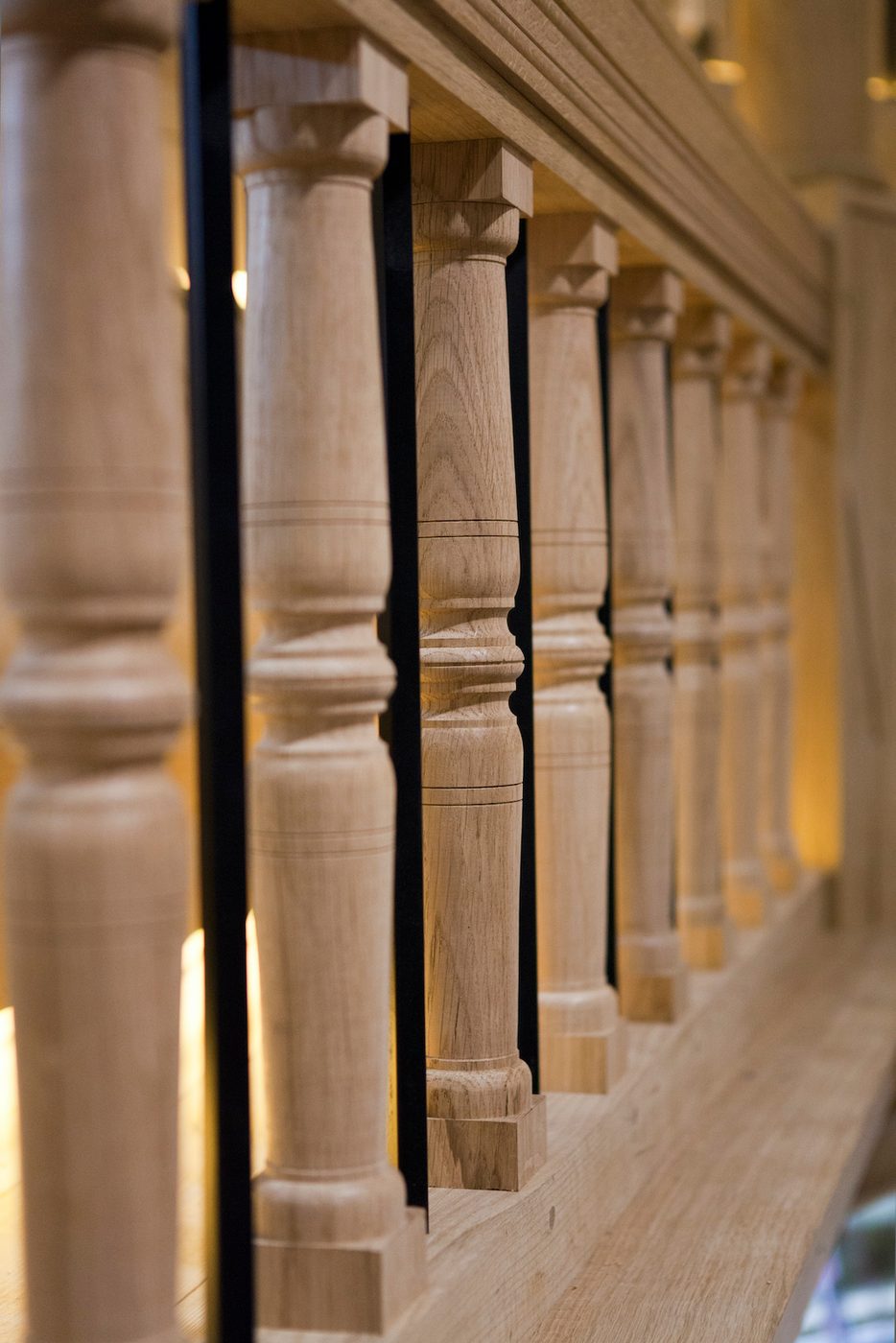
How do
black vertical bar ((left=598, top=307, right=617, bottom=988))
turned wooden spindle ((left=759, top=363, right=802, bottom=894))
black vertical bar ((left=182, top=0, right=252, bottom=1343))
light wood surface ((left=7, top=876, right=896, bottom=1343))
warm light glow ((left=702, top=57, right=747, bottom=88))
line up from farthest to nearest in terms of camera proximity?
1. warm light glow ((left=702, top=57, right=747, bottom=88))
2. turned wooden spindle ((left=759, top=363, right=802, bottom=894))
3. black vertical bar ((left=598, top=307, right=617, bottom=988))
4. light wood surface ((left=7, top=876, right=896, bottom=1343))
5. black vertical bar ((left=182, top=0, right=252, bottom=1343))

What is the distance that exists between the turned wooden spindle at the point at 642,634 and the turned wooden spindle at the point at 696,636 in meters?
0.40

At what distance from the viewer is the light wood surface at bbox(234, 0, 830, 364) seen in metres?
1.59

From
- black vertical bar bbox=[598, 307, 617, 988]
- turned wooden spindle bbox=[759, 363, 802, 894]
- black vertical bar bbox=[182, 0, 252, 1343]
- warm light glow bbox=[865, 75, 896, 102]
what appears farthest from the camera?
warm light glow bbox=[865, 75, 896, 102]

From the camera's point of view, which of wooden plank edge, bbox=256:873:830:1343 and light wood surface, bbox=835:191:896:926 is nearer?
wooden plank edge, bbox=256:873:830:1343

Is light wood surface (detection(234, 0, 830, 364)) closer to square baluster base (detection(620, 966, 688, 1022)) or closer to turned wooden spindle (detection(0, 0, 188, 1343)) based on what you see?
→ turned wooden spindle (detection(0, 0, 188, 1343))

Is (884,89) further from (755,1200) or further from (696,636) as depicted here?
(755,1200)

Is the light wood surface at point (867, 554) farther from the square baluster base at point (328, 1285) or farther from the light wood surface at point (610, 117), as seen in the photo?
the square baluster base at point (328, 1285)

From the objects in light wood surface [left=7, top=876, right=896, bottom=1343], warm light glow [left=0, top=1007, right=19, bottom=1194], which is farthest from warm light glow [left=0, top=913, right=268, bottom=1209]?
light wood surface [left=7, top=876, right=896, bottom=1343]

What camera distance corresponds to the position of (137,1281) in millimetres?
1176

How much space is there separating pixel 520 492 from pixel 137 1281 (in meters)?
1.08

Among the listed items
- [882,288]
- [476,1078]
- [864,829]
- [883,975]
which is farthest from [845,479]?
[476,1078]

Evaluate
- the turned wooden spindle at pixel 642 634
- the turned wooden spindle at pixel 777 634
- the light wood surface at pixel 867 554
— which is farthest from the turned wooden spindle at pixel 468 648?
the light wood surface at pixel 867 554

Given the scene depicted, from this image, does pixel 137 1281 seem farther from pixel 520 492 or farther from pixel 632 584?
pixel 632 584

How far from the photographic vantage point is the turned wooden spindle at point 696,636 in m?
3.14
